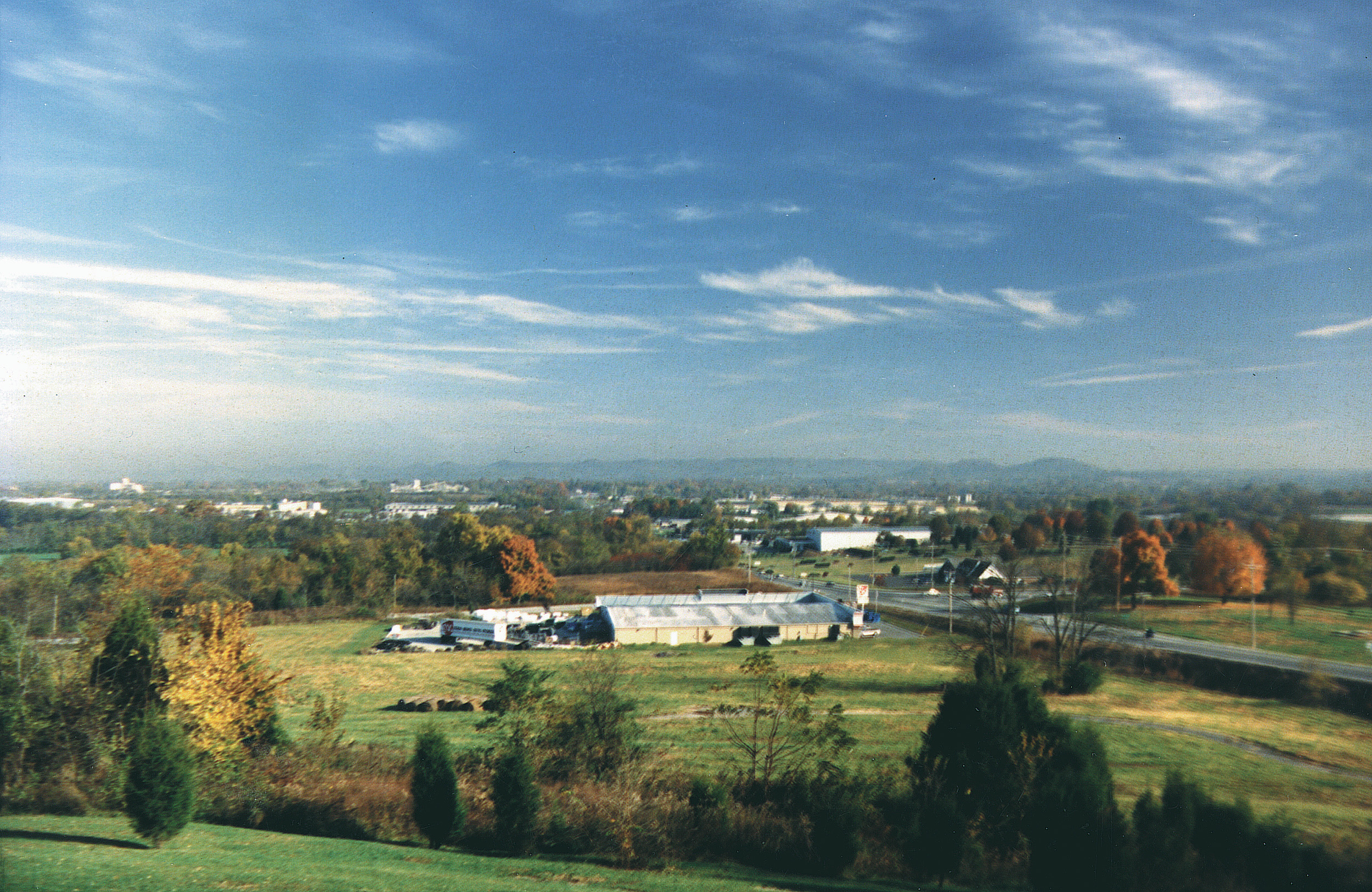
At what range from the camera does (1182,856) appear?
356 inches

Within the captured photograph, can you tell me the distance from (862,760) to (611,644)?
21.4 m

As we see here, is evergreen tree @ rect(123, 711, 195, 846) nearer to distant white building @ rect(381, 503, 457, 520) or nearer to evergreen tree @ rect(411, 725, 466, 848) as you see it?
evergreen tree @ rect(411, 725, 466, 848)

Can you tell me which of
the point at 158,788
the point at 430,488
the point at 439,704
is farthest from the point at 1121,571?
the point at 430,488

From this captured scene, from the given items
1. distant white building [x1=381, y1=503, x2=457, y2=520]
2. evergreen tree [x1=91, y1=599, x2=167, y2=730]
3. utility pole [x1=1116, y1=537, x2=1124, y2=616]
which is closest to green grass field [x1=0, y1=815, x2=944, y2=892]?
evergreen tree [x1=91, y1=599, x2=167, y2=730]

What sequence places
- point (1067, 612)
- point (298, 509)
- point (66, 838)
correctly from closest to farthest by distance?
point (66, 838) → point (1067, 612) → point (298, 509)

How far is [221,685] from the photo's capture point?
13.0m

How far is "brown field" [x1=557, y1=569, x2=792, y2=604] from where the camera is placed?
1964 inches

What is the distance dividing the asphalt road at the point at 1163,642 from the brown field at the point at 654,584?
131 inches

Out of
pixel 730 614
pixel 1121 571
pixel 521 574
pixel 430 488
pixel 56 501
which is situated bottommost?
pixel 730 614

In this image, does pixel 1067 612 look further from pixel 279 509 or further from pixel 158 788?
pixel 279 509

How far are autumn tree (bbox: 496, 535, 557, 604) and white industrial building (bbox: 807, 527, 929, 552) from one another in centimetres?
2267

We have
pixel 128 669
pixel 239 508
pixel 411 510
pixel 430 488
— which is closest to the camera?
pixel 128 669

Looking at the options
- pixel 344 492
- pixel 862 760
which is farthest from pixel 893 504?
pixel 344 492

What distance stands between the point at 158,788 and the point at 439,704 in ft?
56.8
